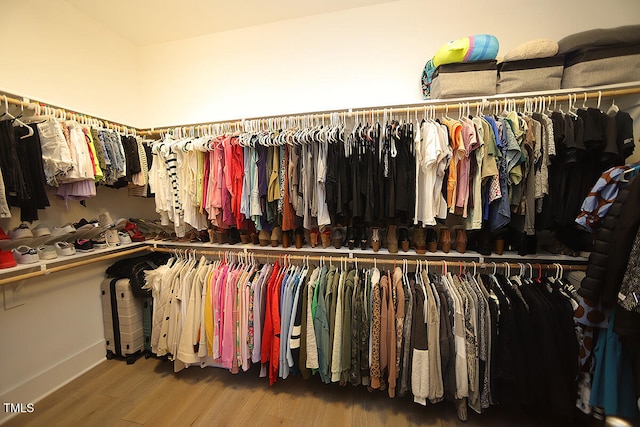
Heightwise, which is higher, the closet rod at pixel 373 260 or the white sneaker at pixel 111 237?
the white sneaker at pixel 111 237

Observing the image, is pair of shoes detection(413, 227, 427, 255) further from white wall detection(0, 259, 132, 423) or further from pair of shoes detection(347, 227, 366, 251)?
white wall detection(0, 259, 132, 423)

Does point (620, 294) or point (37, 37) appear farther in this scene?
point (37, 37)

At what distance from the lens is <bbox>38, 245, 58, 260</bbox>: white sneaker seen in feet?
5.10

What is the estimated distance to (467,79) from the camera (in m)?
1.51

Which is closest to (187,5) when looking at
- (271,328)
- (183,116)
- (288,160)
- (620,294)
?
(183,116)

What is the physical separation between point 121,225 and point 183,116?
126cm

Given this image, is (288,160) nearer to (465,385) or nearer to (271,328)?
(271,328)

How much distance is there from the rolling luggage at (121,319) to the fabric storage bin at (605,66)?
379 cm

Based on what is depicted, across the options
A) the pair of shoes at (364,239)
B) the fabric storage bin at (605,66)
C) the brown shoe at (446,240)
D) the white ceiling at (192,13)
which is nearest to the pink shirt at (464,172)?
the brown shoe at (446,240)

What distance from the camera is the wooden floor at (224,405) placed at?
58.2 inches

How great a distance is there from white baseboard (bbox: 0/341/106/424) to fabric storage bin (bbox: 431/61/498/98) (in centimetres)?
361

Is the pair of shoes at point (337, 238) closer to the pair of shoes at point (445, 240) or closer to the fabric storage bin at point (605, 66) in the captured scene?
the pair of shoes at point (445, 240)

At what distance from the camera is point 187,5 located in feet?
6.07

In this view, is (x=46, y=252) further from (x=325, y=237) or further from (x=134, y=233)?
(x=325, y=237)
